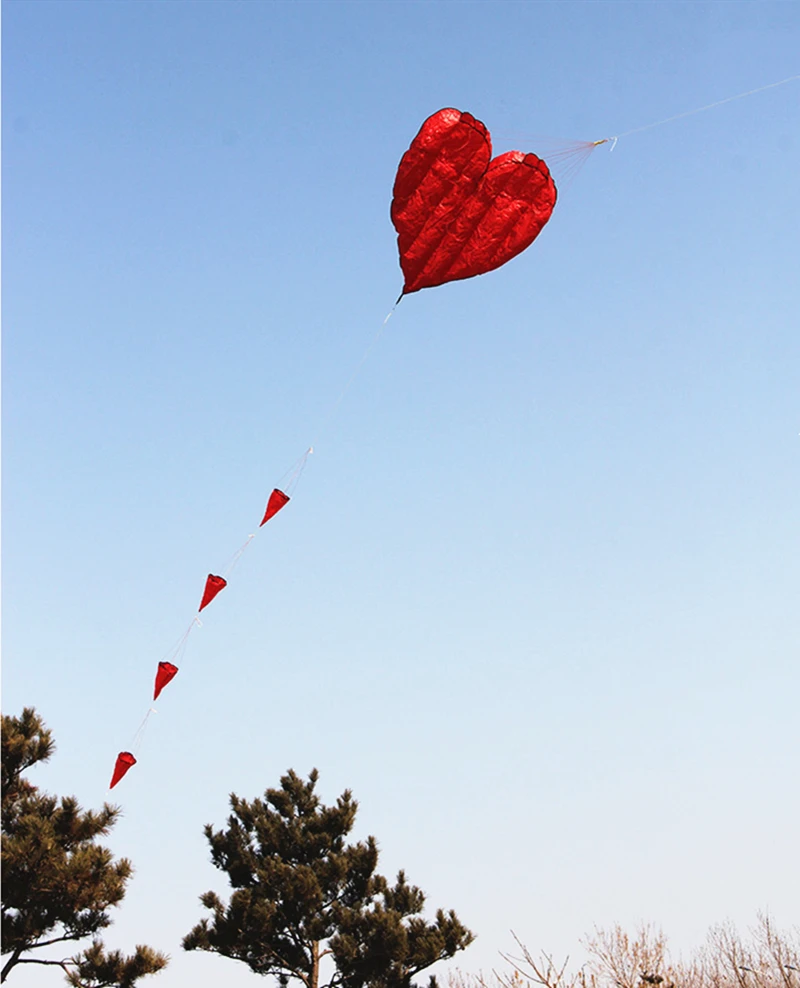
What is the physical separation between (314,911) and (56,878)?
20.3 feet

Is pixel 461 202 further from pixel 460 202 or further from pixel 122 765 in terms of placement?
pixel 122 765

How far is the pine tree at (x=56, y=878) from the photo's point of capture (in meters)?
12.5

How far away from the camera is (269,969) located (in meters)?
17.3

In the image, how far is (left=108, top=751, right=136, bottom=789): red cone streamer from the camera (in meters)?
9.47

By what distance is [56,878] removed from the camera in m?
12.5

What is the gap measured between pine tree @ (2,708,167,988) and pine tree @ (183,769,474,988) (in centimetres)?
450

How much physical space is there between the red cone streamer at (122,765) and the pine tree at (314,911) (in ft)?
28.4

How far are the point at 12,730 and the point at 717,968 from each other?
2283 centimetres

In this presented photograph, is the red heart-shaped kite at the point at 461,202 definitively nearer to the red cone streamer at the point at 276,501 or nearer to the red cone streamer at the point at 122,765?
the red cone streamer at the point at 276,501

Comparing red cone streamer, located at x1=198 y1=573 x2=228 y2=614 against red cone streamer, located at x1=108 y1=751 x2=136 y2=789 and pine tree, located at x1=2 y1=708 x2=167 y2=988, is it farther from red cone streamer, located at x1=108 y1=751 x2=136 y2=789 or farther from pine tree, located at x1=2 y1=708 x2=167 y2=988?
pine tree, located at x1=2 y1=708 x2=167 y2=988

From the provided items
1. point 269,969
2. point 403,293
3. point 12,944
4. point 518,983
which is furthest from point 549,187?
point 269,969

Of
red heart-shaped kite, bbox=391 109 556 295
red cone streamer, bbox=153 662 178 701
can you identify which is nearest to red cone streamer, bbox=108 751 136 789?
red cone streamer, bbox=153 662 178 701

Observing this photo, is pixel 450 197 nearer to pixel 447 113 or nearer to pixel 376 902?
pixel 447 113

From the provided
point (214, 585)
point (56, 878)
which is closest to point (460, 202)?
point (214, 585)
